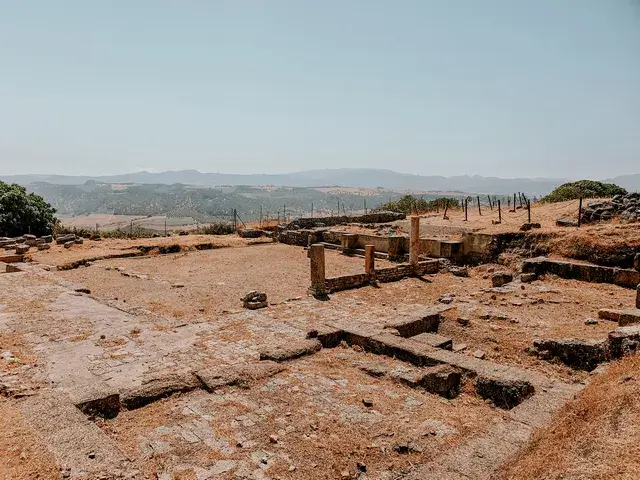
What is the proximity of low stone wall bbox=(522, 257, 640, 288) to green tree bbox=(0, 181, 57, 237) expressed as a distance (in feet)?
94.3

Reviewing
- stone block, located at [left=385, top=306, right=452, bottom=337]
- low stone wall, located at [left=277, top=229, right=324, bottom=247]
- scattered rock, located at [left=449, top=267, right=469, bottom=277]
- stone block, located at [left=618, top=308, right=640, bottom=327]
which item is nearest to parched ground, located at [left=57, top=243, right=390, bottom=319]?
low stone wall, located at [left=277, top=229, right=324, bottom=247]

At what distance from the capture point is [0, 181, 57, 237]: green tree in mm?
27781

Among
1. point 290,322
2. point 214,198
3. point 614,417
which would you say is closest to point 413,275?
point 290,322

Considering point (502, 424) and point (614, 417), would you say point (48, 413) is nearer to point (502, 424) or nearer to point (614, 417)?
point (502, 424)

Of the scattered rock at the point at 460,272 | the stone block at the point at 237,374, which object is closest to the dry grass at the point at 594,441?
the stone block at the point at 237,374

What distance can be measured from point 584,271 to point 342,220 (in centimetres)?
1764

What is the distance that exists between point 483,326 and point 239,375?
19.1ft

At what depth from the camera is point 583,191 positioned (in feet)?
110

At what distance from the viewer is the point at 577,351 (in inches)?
323

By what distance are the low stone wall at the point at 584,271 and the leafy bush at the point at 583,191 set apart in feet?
63.2

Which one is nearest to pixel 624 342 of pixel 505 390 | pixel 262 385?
pixel 505 390

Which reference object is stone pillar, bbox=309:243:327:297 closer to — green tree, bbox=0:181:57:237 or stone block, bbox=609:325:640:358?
stone block, bbox=609:325:640:358

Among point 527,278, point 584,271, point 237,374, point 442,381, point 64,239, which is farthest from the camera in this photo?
point 64,239

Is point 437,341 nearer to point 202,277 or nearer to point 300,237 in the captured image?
point 202,277
